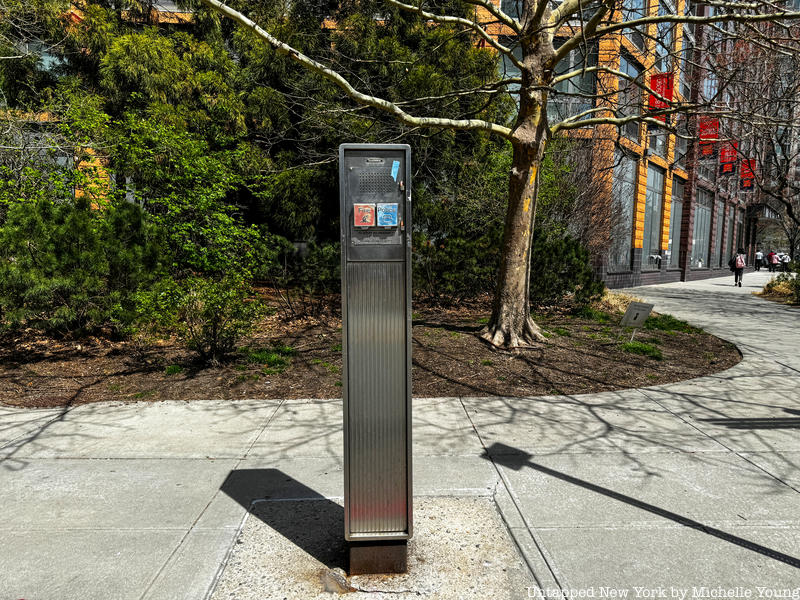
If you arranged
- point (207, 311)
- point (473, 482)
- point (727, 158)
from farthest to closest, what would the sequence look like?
point (727, 158)
point (207, 311)
point (473, 482)

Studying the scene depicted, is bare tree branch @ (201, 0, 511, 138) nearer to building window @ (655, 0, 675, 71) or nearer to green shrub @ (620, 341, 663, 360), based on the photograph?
building window @ (655, 0, 675, 71)

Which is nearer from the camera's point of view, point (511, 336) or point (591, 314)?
point (511, 336)

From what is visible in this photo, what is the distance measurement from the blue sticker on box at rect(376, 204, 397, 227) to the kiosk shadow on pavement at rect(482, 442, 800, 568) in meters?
2.33

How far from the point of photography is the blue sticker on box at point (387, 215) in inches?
103

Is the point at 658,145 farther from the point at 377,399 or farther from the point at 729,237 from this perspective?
the point at 377,399

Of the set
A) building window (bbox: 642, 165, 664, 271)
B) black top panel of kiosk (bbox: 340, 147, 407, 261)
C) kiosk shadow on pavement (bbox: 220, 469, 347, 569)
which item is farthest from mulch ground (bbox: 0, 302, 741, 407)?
building window (bbox: 642, 165, 664, 271)

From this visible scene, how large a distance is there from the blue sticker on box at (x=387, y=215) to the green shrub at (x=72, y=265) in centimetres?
596

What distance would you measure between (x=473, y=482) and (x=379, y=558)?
4.09 feet

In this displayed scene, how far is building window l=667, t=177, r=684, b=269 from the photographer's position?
87.6ft

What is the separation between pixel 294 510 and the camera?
3.43 meters

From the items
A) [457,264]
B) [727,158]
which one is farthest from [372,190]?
[727,158]

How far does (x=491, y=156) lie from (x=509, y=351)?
6165mm

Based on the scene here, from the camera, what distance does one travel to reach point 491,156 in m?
12.7

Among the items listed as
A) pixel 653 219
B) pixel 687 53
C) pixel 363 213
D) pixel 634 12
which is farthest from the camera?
pixel 653 219
